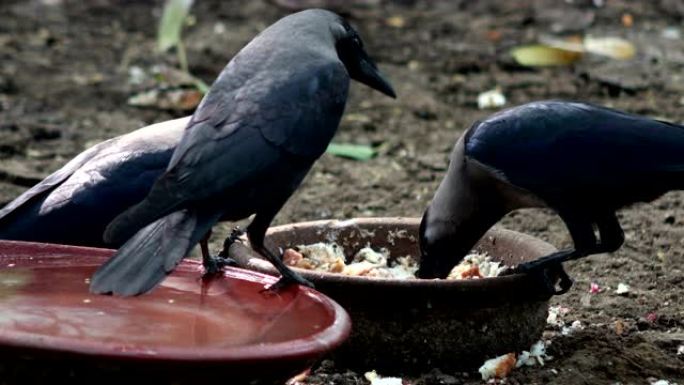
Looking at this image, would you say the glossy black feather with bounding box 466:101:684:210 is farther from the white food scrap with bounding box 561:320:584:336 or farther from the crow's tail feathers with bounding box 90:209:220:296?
the crow's tail feathers with bounding box 90:209:220:296

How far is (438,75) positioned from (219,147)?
16.3ft

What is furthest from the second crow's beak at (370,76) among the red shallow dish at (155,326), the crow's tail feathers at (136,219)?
the crow's tail feathers at (136,219)

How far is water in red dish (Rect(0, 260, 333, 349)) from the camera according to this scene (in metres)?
3.09

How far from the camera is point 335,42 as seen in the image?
14.3ft

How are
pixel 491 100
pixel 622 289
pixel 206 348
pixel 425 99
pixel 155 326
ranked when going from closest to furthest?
1. pixel 206 348
2. pixel 155 326
3. pixel 622 289
4. pixel 491 100
5. pixel 425 99

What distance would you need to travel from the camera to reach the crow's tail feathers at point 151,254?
3209mm

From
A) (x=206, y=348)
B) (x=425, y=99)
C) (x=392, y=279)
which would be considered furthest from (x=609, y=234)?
(x=425, y=99)

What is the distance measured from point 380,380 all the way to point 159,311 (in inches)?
38.3

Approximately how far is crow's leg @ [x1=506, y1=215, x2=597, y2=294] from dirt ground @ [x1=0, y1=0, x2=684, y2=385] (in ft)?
0.81

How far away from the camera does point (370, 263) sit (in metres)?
4.66

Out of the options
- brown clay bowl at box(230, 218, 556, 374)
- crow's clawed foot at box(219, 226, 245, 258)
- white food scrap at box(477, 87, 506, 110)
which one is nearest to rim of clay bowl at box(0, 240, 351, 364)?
brown clay bowl at box(230, 218, 556, 374)

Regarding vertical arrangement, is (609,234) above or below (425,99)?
above

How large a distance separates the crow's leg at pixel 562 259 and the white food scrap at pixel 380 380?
1.79ft

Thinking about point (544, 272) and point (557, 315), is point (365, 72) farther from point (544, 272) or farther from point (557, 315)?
point (557, 315)
